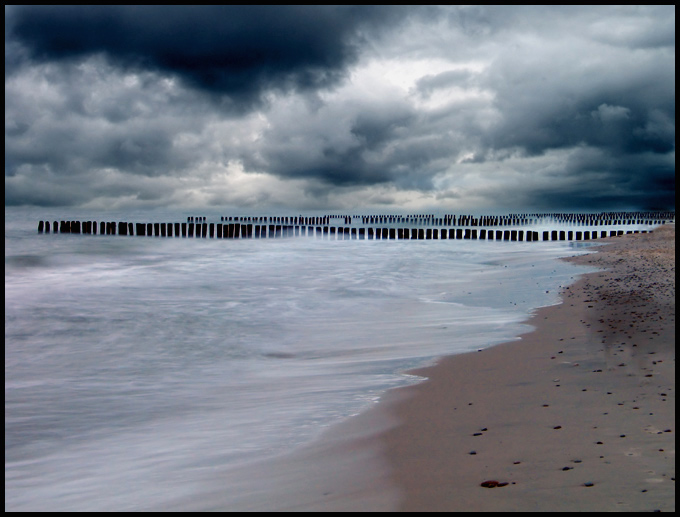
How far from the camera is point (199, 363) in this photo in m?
6.76

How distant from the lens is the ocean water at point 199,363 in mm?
3490

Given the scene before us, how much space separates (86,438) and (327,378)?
2.20m

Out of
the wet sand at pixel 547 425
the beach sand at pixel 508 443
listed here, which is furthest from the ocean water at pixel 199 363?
the wet sand at pixel 547 425

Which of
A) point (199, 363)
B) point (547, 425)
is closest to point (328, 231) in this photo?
point (199, 363)

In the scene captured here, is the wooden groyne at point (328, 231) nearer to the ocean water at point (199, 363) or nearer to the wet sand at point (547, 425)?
the ocean water at point (199, 363)

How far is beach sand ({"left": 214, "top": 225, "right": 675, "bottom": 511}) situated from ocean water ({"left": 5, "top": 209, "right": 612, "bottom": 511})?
37 cm

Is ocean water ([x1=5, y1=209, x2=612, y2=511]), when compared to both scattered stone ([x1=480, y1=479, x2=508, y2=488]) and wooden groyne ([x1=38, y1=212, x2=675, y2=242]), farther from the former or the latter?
wooden groyne ([x1=38, y1=212, x2=675, y2=242])

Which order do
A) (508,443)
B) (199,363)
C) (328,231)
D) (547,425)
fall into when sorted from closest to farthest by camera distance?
(508,443) → (547,425) → (199,363) → (328,231)

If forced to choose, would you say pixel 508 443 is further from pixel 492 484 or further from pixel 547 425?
pixel 492 484

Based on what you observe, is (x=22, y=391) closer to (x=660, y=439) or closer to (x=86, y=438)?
(x=86, y=438)

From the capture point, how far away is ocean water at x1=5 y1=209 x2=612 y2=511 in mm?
3490

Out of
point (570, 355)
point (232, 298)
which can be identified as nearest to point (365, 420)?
point (570, 355)

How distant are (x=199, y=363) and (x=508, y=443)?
4.44m

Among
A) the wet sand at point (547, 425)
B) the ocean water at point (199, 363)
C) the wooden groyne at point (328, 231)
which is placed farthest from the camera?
the wooden groyne at point (328, 231)
